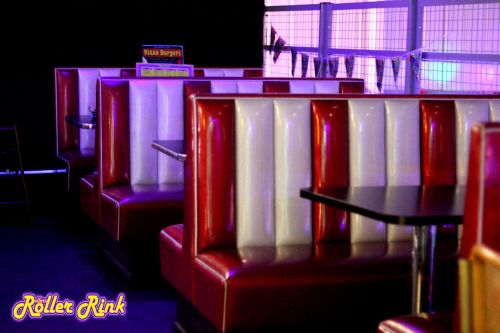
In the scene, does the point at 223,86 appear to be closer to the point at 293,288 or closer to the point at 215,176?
the point at 215,176

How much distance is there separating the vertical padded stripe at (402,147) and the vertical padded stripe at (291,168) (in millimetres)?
422

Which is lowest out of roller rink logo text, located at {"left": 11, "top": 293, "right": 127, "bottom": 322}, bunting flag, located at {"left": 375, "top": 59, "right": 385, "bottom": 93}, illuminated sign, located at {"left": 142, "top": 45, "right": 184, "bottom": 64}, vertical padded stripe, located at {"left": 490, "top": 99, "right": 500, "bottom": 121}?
roller rink logo text, located at {"left": 11, "top": 293, "right": 127, "bottom": 322}

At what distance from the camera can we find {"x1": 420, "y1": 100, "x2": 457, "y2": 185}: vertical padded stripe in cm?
401

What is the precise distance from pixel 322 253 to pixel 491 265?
256 cm

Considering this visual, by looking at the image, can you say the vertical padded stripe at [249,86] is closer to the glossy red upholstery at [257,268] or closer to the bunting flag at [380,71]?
the bunting flag at [380,71]

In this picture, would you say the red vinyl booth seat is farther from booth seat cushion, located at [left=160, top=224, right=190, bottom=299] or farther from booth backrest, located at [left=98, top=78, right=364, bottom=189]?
booth backrest, located at [left=98, top=78, right=364, bottom=189]

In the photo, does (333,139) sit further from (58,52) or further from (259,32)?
(259,32)

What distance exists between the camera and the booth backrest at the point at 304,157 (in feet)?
12.2

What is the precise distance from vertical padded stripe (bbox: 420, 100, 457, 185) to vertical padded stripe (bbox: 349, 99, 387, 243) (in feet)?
0.74

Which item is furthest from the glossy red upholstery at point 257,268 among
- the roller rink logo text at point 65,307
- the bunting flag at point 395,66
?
the bunting flag at point 395,66

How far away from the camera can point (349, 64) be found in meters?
7.23

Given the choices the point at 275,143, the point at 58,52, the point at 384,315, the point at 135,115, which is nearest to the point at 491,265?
the point at 384,315

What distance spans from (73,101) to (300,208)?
397 centimetres

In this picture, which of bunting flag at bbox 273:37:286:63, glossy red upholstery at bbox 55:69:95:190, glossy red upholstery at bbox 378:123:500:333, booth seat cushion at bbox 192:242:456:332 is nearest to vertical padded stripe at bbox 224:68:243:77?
bunting flag at bbox 273:37:286:63
